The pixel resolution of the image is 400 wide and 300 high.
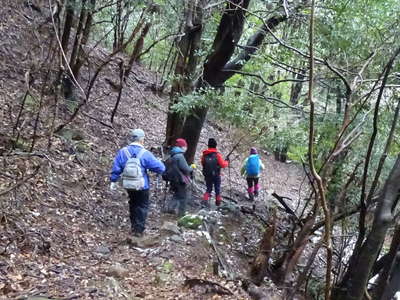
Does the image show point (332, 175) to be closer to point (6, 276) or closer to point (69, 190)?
point (69, 190)

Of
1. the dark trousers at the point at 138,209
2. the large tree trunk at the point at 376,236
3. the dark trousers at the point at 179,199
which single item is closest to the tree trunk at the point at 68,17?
the dark trousers at the point at 179,199

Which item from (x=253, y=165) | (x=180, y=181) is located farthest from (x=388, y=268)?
(x=253, y=165)

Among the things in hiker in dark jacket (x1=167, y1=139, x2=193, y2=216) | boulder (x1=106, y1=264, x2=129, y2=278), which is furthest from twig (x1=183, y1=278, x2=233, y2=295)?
hiker in dark jacket (x1=167, y1=139, x2=193, y2=216)

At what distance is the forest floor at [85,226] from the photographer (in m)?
5.77

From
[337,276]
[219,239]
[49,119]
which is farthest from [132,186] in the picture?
[49,119]

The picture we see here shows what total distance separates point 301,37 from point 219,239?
451cm

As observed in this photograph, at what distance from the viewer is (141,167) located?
779 cm

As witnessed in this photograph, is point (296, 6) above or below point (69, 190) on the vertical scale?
above

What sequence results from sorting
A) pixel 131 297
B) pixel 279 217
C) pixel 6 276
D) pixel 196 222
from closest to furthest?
pixel 6 276, pixel 131 297, pixel 196 222, pixel 279 217

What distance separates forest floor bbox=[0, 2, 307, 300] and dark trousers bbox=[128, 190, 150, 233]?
24 centimetres

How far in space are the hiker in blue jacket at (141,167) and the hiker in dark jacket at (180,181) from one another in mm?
1302

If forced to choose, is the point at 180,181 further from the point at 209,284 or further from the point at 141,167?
the point at 209,284

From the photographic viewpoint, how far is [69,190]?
8.65 m

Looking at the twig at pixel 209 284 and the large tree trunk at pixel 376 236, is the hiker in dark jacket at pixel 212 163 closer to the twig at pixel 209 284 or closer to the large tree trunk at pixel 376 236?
the twig at pixel 209 284
